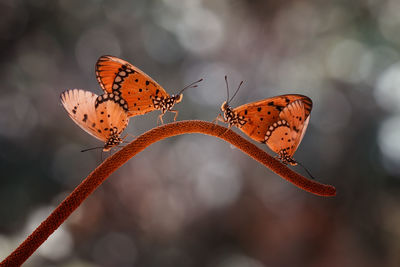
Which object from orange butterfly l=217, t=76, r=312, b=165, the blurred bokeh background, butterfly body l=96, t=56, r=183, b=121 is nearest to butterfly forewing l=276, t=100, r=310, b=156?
orange butterfly l=217, t=76, r=312, b=165

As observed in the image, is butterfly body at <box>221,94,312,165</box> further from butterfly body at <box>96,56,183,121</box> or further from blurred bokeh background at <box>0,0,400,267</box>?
blurred bokeh background at <box>0,0,400,267</box>

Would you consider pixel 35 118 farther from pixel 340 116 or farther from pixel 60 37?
pixel 340 116

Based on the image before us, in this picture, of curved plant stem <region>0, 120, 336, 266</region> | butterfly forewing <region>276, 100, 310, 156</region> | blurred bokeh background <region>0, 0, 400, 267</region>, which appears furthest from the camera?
blurred bokeh background <region>0, 0, 400, 267</region>

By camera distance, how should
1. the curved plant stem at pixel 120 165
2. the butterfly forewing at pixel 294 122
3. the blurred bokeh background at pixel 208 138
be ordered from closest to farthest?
1. the curved plant stem at pixel 120 165
2. the butterfly forewing at pixel 294 122
3. the blurred bokeh background at pixel 208 138

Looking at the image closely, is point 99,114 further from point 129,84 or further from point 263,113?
point 263,113

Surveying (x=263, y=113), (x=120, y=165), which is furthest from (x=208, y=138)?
(x=120, y=165)

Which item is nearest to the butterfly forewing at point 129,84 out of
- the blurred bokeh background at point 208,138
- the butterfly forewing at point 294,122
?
the butterfly forewing at point 294,122

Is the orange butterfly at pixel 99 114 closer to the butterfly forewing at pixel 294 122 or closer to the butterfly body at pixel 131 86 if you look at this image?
the butterfly body at pixel 131 86

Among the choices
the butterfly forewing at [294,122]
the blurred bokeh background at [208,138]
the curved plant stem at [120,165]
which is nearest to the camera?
the curved plant stem at [120,165]
